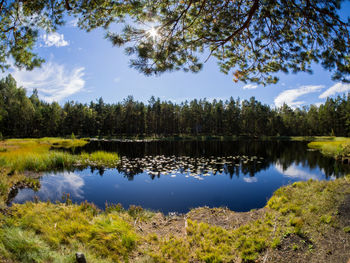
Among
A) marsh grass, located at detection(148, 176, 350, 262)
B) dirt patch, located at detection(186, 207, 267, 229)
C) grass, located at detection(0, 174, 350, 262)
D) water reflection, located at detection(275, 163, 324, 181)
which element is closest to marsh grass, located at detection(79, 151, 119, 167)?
grass, located at detection(0, 174, 350, 262)

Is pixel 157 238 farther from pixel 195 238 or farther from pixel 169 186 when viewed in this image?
pixel 169 186

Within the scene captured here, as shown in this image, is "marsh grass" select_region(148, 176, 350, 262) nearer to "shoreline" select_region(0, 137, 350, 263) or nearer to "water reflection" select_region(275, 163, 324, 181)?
"shoreline" select_region(0, 137, 350, 263)

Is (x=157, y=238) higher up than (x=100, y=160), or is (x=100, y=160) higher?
(x=100, y=160)

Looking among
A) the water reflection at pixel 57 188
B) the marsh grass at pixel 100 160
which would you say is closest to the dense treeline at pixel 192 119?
the marsh grass at pixel 100 160

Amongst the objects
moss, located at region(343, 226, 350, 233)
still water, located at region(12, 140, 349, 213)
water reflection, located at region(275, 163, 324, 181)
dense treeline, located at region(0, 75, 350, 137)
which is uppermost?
dense treeline, located at region(0, 75, 350, 137)

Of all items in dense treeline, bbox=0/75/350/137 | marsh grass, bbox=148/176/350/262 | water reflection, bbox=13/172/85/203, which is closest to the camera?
marsh grass, bbox=148/176/350/262

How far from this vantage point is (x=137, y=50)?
5.14 meters

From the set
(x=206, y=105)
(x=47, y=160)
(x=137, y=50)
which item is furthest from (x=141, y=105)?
(x=137, y=50)

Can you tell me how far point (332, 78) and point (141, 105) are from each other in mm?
78058

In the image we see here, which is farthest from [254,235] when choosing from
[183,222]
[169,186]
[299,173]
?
[299,173]

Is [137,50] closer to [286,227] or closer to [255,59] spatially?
[255,59]

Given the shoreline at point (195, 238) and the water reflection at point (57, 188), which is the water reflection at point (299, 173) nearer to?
the shoreline at point (195, 238)

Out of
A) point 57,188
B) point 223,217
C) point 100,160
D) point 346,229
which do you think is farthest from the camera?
point 100,160

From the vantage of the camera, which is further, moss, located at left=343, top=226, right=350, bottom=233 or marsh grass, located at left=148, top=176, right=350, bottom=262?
moss, located at left=343, top=226, right=350, bottom=233
